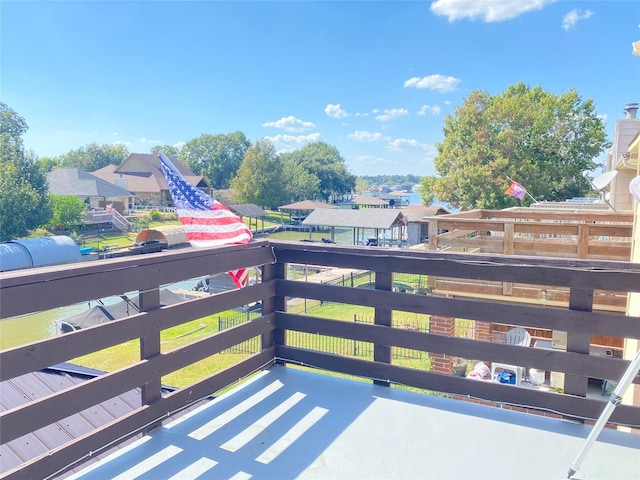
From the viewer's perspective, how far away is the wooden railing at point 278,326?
1.63m

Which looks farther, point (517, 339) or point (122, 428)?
point (517, 339)

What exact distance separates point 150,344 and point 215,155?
250 ft

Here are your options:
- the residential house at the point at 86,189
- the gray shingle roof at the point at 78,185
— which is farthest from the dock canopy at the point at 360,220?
the gray shingle roof at the point at 78,185

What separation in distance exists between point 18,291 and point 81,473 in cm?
86

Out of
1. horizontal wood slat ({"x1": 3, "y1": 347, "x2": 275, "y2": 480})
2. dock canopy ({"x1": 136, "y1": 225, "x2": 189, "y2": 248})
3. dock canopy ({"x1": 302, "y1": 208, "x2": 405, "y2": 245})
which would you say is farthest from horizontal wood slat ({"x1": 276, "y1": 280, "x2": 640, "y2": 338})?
dock canopy ({"x1": 302, "y1": 208, "x2": 405, "y2": 245})

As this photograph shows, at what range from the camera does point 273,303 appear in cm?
303

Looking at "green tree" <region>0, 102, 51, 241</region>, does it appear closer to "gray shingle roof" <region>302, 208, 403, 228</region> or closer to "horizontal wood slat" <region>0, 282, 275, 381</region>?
→ "gray shingle roof" <region>302, 208, 403, 228</region>

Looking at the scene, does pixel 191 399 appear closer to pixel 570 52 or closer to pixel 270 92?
pixel 570 52

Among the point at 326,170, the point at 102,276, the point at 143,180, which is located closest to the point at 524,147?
the point at 102,276

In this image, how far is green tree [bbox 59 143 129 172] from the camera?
72.2 metres

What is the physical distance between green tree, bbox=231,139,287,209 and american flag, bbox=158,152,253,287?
156ft

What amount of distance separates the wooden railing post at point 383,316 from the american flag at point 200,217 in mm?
859

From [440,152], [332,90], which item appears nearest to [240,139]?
[332,90]

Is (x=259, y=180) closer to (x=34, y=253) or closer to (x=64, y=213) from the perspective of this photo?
(x=64, y=213)
